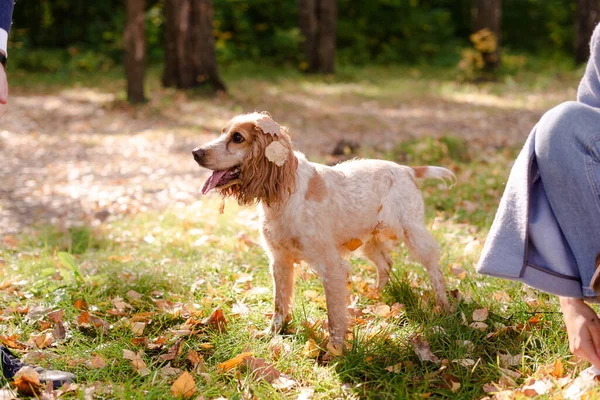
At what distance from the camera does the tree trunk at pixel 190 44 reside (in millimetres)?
12672

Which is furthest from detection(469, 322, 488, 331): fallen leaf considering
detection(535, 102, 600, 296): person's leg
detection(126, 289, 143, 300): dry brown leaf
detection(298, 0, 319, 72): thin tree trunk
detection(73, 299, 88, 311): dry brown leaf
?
detection(298, 0, 319, 72): thin tree trunk

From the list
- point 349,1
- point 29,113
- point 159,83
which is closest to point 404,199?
point 29,113

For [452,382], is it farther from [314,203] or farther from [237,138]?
[237,138]

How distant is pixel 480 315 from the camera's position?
11.2ft

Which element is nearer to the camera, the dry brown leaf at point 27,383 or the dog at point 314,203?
the dry brown leaf at point 27,383

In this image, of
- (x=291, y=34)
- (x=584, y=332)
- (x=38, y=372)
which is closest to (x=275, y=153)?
(x=38, y=372)

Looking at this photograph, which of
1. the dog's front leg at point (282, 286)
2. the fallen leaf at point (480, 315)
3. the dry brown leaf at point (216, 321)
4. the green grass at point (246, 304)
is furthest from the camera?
the dog's front leg at point (282, 286)

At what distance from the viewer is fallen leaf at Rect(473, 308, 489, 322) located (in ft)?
11.1

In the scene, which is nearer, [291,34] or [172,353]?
[172,353]

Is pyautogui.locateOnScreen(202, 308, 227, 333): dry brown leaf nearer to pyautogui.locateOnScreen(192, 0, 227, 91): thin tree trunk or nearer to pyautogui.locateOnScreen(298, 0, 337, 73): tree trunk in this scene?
pyautogui.locateOnScreen(192, 0, 227, 91): thin tree trunk

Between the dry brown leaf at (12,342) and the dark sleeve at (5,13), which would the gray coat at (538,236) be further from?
the dry brown leaf at (12,342)

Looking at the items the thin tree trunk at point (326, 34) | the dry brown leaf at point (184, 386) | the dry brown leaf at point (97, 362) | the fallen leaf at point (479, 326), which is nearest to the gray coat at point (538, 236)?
the fallen leaf at point (479, 326)

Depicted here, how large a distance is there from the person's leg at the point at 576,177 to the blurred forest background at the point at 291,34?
33.4ft

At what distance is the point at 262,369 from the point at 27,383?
1.08 m
